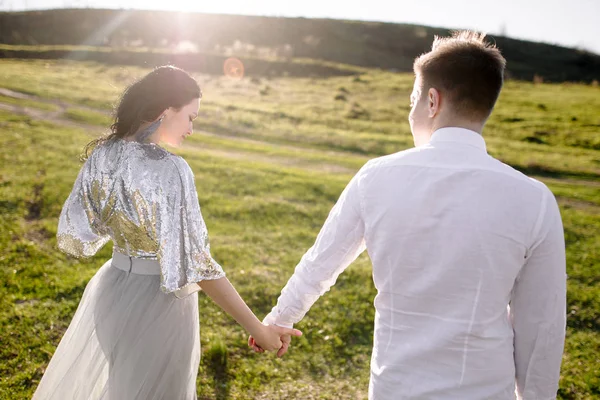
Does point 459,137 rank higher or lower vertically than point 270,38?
lower

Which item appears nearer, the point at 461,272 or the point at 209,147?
the point at 461,272

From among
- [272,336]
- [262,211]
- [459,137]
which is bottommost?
[262,211]

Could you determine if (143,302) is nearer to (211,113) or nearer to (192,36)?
(211,113)

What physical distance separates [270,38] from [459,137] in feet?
218

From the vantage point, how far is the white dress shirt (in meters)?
1.90

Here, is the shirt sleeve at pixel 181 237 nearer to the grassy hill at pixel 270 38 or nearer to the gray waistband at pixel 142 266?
the gray waistband at pixel 142 266

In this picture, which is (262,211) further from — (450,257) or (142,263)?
(450,257)

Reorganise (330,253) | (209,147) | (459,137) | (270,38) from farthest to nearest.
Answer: (270,38), (209,147), (330,253), (459,137)

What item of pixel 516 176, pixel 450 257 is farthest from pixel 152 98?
pixel 516 176

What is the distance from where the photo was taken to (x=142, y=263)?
2.75m

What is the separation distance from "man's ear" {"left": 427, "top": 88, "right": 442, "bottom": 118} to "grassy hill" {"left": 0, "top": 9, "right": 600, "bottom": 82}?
169ft

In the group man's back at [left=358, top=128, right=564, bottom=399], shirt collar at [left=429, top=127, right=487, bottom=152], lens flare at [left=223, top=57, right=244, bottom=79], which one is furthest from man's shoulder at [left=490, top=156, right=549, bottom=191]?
lens flare at [left=223, top=57, right=244, bottom=79]

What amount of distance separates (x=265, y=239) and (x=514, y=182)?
301 inches

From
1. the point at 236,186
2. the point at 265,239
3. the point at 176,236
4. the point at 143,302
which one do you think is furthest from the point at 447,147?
the point at 236,186
